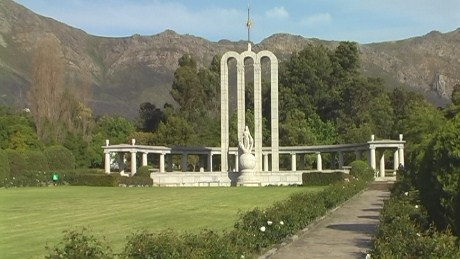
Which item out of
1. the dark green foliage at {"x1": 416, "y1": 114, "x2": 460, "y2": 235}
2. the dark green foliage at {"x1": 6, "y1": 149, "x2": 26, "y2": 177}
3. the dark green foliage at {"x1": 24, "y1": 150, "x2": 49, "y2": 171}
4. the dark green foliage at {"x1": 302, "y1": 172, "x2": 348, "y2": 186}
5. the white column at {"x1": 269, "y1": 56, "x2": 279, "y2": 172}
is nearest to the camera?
the dark green foliage at {"x1": 416, "y1": 114, "x2": 460, "y2": 235}

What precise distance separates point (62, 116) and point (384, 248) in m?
60.9

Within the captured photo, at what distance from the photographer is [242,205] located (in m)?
25.0

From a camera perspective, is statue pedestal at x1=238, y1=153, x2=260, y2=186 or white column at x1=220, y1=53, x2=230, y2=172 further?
white column at x1=220, y1=53, x2=230, y2=172

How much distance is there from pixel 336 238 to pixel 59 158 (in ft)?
138

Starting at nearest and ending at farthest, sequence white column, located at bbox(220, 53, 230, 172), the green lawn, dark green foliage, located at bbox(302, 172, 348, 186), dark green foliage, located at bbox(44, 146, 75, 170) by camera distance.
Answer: the green lawn → dark green foliage, located at bbox(302, 172, 348, 186) → dark green foliage, located at bbox(44, 146, 75, 170) → white column, located at bbox(220, 53, 230, 172)

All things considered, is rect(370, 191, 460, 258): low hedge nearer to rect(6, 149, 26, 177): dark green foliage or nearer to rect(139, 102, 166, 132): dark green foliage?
rect(6, 149, 26, 177): dark green foliage

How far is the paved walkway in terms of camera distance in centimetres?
1184

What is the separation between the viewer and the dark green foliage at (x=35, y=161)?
5084cm

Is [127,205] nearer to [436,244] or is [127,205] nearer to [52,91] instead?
[436,244]

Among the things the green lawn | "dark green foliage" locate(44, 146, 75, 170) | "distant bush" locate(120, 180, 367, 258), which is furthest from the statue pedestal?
"distant bush" locate(120, 180, 367, 258)

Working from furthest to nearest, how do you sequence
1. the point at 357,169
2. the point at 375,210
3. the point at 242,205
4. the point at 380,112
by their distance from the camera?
the point at 380,112 → the point at 357,169 → the point at 242,205 → the point at 375,210

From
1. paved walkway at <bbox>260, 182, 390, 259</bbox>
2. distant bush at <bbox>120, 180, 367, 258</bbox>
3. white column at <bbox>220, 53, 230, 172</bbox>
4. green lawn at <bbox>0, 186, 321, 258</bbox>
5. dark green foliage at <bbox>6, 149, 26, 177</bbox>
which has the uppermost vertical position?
white column at <bbox>220, 53, 230, 172</bbox>

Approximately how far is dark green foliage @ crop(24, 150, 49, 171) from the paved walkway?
3416 centimetres

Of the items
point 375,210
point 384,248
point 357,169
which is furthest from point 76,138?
point 384,248
